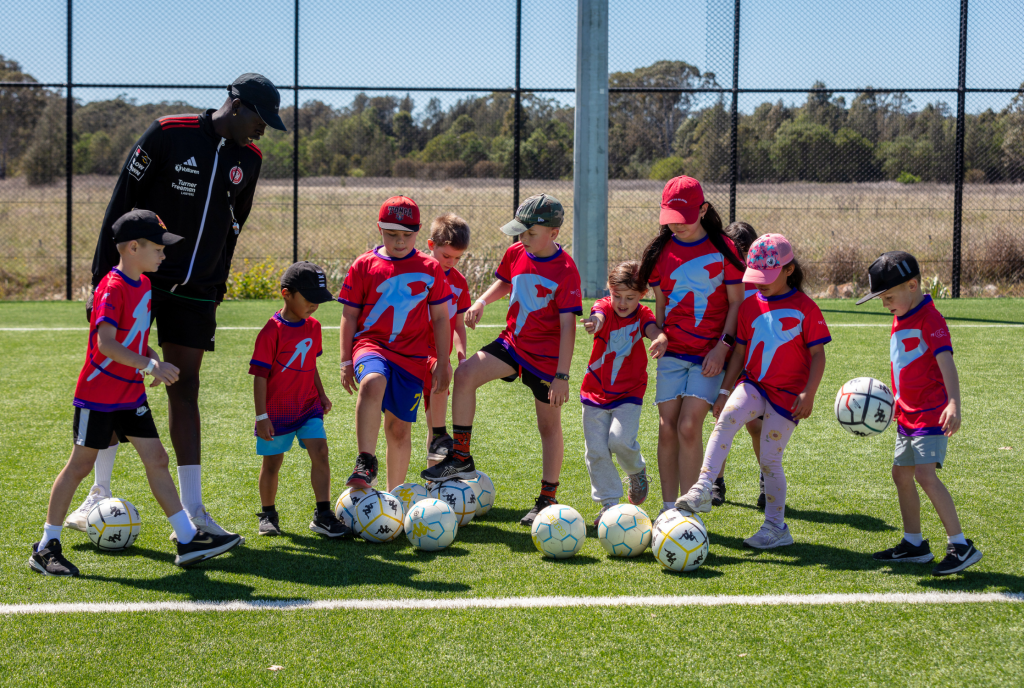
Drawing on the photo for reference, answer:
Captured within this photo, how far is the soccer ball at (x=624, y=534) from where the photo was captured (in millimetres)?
4316

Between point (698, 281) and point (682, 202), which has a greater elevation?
point (682, 202)

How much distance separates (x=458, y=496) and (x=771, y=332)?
1.89 metres

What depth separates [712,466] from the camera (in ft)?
14.5

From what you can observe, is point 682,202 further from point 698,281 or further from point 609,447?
point 609,447

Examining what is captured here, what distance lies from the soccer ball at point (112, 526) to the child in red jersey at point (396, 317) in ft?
4.04

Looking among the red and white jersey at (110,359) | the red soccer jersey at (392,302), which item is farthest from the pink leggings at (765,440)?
the red and white jersey at (110,359)

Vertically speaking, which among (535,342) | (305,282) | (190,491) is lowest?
(190,491)

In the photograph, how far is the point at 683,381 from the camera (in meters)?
4.79

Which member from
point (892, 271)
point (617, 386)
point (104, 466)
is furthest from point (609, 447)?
point (104, 466)

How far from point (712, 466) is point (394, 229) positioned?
83.9 inches

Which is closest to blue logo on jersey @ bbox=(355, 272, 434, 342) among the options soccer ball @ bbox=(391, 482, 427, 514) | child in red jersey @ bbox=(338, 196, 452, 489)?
child in red jersey @ bbox=(338, 196, 452, 489)

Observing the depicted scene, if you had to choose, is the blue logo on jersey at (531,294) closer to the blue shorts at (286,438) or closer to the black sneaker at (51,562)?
the blue shorts at (286,438)

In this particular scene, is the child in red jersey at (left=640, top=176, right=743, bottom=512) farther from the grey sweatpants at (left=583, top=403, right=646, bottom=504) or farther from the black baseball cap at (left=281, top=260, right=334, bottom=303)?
the black baseball cap at (left=281, top=260, right=334, bottom=303)

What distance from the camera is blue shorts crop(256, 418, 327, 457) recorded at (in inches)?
183
